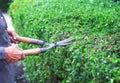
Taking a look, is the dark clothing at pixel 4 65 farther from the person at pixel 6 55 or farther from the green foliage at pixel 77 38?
the green foliage at pixel 77 38

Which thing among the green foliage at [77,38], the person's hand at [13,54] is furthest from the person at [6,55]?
the green foliage at [77,38]

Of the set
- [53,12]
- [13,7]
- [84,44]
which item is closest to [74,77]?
[84,44]

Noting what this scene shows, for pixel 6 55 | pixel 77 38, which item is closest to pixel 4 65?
pixel 6 55

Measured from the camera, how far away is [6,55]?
9.86ft

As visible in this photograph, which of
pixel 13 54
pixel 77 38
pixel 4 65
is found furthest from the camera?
pixel 77 38

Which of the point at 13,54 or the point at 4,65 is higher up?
the point at 13,54

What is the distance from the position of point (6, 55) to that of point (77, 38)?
86 cm

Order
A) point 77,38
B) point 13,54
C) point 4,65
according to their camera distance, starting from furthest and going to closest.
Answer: point 77,38
point 4,65
point 13,54

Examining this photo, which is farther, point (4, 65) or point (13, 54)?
point (4, 65)

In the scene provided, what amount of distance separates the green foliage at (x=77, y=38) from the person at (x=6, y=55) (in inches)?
22.5

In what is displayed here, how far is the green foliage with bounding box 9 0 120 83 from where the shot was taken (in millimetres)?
3127

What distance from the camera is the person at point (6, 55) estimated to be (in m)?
3.00

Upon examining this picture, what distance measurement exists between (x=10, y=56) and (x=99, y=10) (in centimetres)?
223

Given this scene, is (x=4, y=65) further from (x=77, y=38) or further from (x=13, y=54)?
(x=77, y=38)
